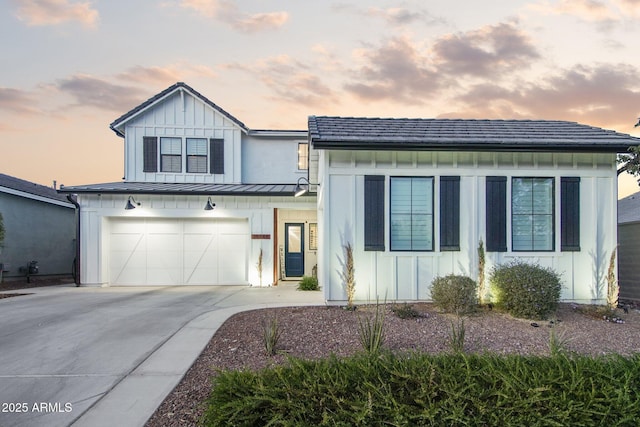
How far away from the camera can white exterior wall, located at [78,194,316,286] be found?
41.7 ft

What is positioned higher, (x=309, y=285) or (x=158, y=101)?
(x=158, y=101)

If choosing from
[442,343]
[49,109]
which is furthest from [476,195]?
[49,109]

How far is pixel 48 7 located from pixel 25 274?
10546 millimetres

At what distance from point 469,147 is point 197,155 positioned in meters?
A: 10.6

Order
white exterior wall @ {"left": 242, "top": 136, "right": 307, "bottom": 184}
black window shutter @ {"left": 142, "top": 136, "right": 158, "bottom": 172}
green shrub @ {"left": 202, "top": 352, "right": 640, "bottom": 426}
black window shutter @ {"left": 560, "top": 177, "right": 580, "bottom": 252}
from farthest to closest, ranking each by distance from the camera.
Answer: white exterior wall @ {"left": 242, "top": 136, "right": 307, "bottom": 184}
black window shutter @ {"left": 142, "top": 136, "right": 158, "bottom": 172}
black window shutter @ {"left": 560, "top": 177, "right": 580, "bottom": 252}
green shrub @ {"left": 202, "top": 352, "right": 640, "bottom": 426}

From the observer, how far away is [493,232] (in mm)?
8695

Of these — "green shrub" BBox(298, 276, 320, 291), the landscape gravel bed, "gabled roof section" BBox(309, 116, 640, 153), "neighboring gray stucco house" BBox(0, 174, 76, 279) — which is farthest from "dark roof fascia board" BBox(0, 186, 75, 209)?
the landscape gravel bed

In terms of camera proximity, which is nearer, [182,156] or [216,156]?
[182,156]

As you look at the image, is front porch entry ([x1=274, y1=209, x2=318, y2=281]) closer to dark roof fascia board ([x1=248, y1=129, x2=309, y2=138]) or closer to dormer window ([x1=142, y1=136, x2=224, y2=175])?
dark roof fascia board ([x1=248, y1=129, x2=309, y2=138])

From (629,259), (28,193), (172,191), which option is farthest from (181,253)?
(629,259)

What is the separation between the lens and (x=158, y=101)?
49.7ft

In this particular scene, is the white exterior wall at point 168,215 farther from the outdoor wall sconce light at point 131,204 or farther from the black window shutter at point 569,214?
the black window shutter at point 569,214

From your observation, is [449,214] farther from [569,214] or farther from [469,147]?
[569,214]

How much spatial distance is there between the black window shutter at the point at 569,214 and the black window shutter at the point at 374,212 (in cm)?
406
